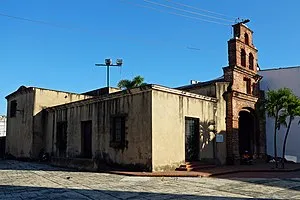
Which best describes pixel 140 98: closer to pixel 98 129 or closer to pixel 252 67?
pixel 98 129

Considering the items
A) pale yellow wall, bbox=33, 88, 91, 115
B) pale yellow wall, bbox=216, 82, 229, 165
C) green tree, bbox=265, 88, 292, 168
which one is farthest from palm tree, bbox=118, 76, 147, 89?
green tree, bbox=265, 88, 292, 168

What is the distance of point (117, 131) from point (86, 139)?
127 inches

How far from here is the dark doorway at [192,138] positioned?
50.0 ft

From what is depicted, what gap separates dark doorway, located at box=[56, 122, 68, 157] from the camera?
19.1m

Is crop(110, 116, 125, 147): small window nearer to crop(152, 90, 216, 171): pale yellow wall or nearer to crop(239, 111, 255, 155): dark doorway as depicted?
crop(152, 90, 216, 171): pale yellow wall

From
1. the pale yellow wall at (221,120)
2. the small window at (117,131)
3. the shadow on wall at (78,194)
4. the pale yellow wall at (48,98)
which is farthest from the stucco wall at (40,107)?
the shadow on wall at (78,194)

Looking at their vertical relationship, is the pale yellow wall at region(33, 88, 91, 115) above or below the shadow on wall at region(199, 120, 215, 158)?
above

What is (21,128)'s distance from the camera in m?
22.3

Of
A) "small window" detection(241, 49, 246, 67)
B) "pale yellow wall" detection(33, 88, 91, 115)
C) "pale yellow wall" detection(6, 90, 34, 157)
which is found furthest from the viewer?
→ "pale yellow wall" detection(6, 90, 34, 157)

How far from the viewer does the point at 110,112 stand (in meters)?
15.4

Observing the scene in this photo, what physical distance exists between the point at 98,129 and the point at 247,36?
10.1 metres

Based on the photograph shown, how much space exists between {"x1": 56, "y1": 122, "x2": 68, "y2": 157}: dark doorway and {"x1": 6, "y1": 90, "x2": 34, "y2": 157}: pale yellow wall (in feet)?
7.50

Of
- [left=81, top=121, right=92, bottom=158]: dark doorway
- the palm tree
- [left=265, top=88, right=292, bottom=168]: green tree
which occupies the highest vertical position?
the palm tree

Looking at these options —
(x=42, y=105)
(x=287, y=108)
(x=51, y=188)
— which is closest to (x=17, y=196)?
(x=51, y=188)
